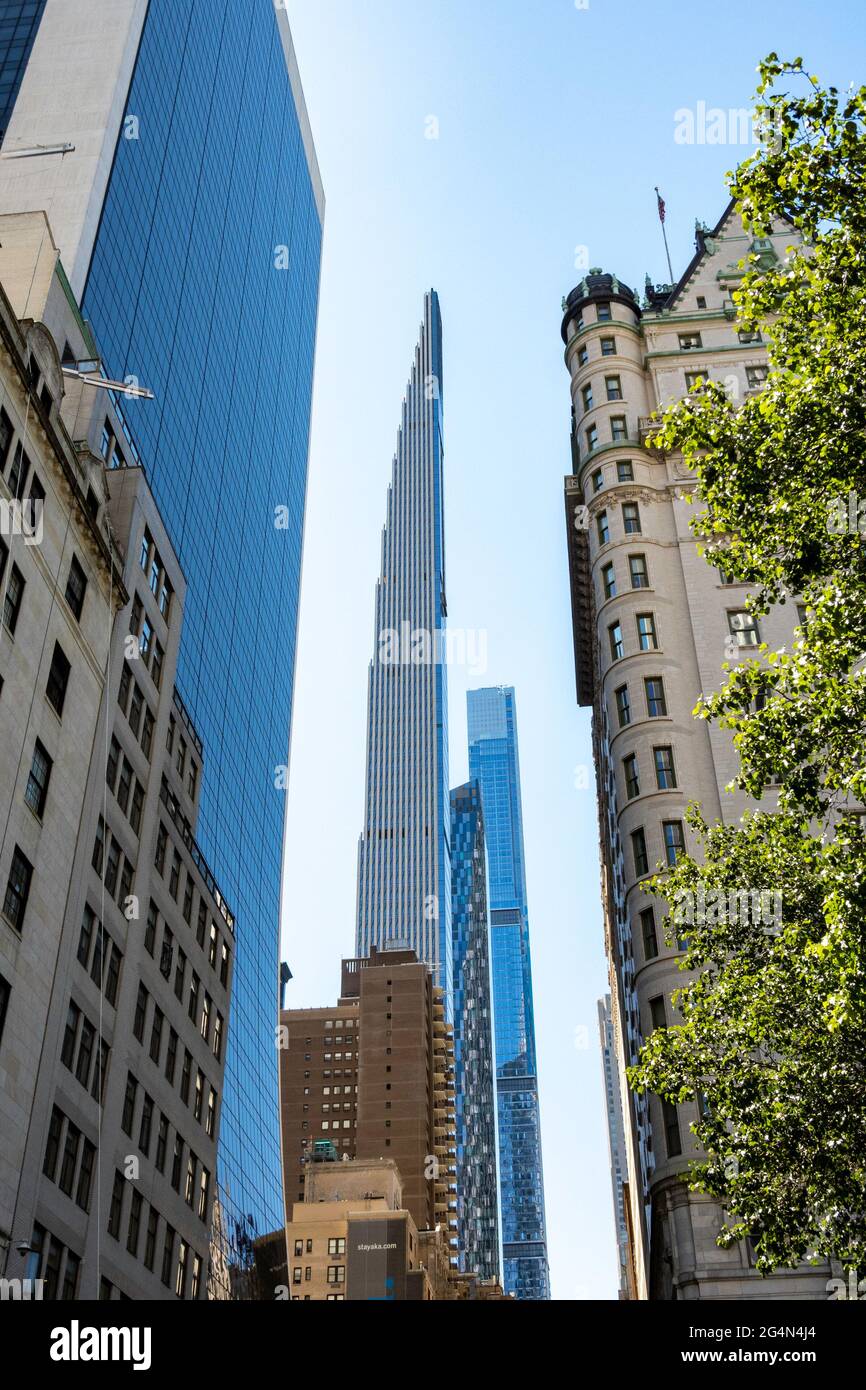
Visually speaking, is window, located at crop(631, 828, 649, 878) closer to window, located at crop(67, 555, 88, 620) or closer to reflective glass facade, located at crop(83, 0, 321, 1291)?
window, located at crop(67, 555, 88, 620)

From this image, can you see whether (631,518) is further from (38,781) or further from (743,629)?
(38,781)

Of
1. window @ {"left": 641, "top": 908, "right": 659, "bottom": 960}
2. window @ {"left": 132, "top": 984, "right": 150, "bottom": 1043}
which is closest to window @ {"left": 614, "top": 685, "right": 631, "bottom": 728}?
window @ {"left": 641, "top": 908, "right": 659, "bottom": 960}

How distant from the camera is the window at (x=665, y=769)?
53.9 meters

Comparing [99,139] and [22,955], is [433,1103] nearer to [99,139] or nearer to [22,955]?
[99,139]

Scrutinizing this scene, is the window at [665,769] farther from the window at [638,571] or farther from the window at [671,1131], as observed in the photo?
the window at [671,1131]

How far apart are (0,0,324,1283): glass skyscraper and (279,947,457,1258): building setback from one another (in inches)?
2437

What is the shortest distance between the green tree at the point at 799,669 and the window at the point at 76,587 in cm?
2889

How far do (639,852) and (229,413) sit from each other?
264 feet

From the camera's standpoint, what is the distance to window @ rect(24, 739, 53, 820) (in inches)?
1628

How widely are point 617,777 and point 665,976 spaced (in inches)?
428

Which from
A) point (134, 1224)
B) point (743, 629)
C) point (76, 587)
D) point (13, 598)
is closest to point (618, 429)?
point (743, 629)

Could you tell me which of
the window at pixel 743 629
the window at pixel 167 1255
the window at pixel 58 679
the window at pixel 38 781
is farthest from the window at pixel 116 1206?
the window at pixel 743 629

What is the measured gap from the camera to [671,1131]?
46.5 metres

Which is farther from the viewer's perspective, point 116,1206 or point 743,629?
point 743,629
